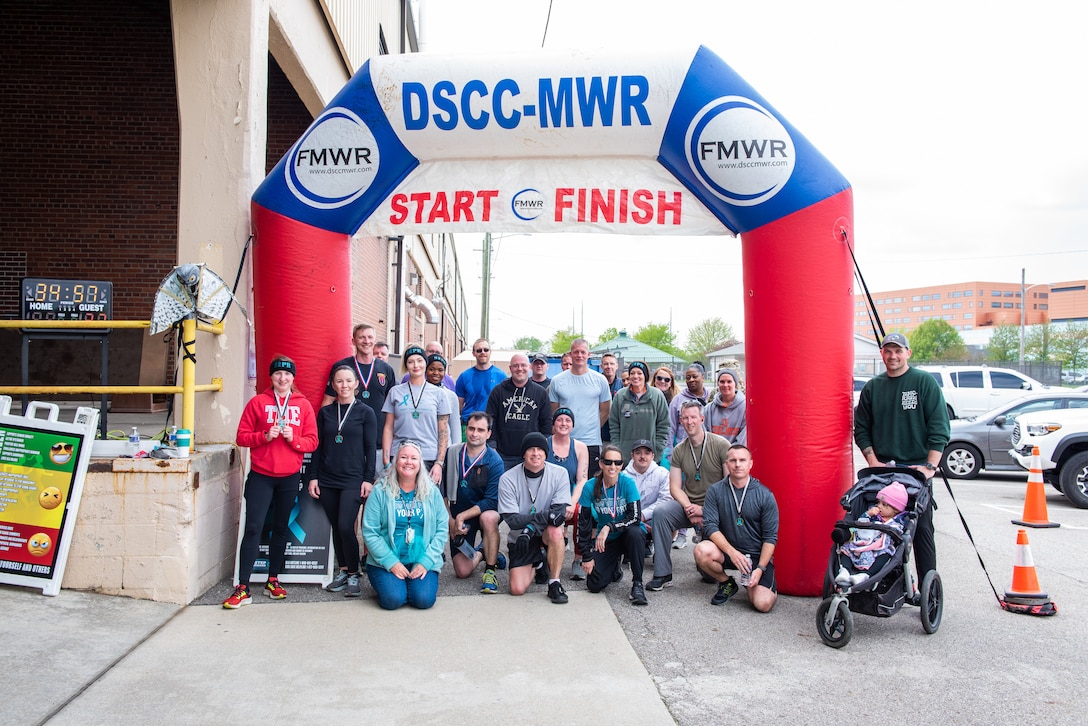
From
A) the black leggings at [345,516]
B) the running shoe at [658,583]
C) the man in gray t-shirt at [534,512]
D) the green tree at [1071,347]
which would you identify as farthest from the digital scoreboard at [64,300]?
the green tree at [1071,347]

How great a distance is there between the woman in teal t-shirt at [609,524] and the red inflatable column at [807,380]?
1.02 metres

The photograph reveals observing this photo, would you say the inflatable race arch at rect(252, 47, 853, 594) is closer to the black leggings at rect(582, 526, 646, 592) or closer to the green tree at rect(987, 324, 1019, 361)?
the black leggings at rect(582, 526, 646, 592)

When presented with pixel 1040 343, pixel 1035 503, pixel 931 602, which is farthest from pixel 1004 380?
pixel 1040 343

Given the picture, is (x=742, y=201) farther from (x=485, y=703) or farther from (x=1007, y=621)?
(x=485, y=703)

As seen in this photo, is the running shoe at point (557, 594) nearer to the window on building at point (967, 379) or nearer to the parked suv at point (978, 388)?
the parked suv at point (978, 388)

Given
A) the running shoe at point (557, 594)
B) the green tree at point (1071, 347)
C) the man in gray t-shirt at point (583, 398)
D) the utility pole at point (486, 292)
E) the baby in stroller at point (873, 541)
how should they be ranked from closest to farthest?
the baby in stroller at point (873, 541)
the running shoe at point (557, 594)
the man in gray t-shirt at point (583, 398)
the utility pole at point (486, 292)
the green tree at point (1071, 347)

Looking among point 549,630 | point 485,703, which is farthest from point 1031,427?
Answer: point 485,703

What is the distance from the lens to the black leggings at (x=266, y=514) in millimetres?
5547

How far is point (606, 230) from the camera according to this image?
649 cm

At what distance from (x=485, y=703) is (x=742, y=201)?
12.8 feet

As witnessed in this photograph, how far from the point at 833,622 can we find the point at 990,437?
9551 millimetres

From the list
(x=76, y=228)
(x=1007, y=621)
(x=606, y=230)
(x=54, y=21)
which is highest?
(x=54, y=21)

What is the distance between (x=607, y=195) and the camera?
644 cm

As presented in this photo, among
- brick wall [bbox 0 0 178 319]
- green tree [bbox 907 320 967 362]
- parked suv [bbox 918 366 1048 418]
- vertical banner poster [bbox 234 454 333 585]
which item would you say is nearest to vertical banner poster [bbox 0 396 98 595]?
vertical banner poster [bbox 234 454 333 585]
